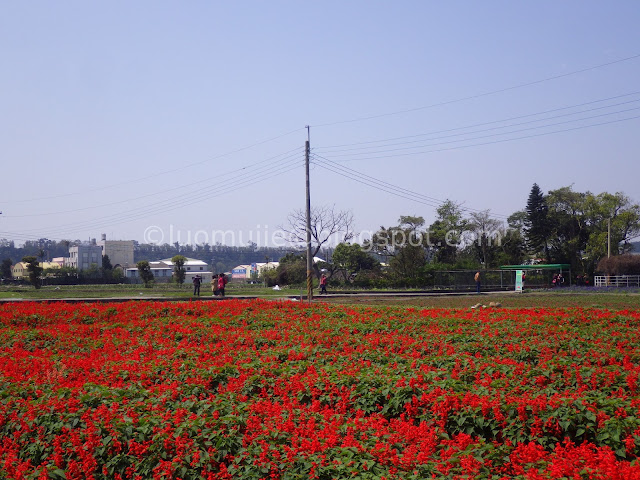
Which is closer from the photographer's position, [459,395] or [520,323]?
[459,395]

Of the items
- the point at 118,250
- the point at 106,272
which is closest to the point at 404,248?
the point at 106,272

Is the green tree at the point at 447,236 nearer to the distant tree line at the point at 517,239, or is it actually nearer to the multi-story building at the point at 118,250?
the distant tree line at the point at 517,239

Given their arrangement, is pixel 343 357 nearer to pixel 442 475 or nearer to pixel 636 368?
pixel 636 368

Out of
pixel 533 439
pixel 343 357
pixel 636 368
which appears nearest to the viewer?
pixel 533 439

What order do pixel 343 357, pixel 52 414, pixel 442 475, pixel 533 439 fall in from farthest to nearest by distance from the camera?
pixel 343 357 → pixel 52 414 → pixel 533 439 → pixel 442 475

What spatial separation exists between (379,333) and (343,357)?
10.6 ft

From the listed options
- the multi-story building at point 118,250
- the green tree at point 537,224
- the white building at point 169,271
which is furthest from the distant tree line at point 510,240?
the multi-story building at point 118,250

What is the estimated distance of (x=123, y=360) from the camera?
31.0ft

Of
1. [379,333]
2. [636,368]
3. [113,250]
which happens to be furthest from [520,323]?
[113,250]

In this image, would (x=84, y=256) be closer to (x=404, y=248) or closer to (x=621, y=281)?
(x=404, y=248)

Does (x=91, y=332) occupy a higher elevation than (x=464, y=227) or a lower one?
lower

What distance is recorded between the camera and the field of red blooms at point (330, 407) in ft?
15.4

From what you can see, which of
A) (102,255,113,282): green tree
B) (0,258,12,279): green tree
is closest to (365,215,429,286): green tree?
(102,255,113,282): green tree

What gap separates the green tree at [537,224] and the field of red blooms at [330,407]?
2409 inches
